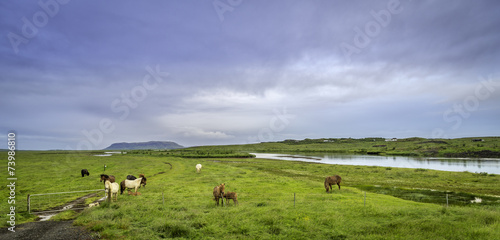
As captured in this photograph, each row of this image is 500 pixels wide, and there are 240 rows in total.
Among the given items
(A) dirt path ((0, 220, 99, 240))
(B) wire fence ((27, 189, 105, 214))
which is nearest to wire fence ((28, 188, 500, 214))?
(B) wire fence ((27, 189, 105, 214))

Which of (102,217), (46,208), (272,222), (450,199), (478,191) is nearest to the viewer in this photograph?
(272,222)

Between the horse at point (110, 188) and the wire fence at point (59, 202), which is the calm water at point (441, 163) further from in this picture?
the wire fence at point (59, 202)

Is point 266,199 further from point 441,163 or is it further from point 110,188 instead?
point 441,163

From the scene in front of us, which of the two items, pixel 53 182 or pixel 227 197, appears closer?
pixel 227 197

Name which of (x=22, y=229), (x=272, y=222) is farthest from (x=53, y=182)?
(x=272, y=222)

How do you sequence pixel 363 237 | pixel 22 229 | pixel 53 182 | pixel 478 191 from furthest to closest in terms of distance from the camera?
1. pixel 53 182
2. pixel 478 191
3. pixel 22 229
4. pixel 363 237

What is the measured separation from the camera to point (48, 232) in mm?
13961

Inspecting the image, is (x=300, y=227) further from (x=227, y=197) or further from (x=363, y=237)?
(x=227, y=197)

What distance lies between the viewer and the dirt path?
43.7 ft

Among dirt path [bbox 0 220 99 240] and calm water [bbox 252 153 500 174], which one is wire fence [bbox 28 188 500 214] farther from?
calm water [bbox 252 153 500 174]

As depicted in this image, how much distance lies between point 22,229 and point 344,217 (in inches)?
838

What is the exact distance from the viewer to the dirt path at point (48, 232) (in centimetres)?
1331

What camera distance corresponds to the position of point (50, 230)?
14297mm

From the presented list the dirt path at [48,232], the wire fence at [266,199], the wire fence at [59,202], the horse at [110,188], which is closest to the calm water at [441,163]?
the wire fence at [266,199]
